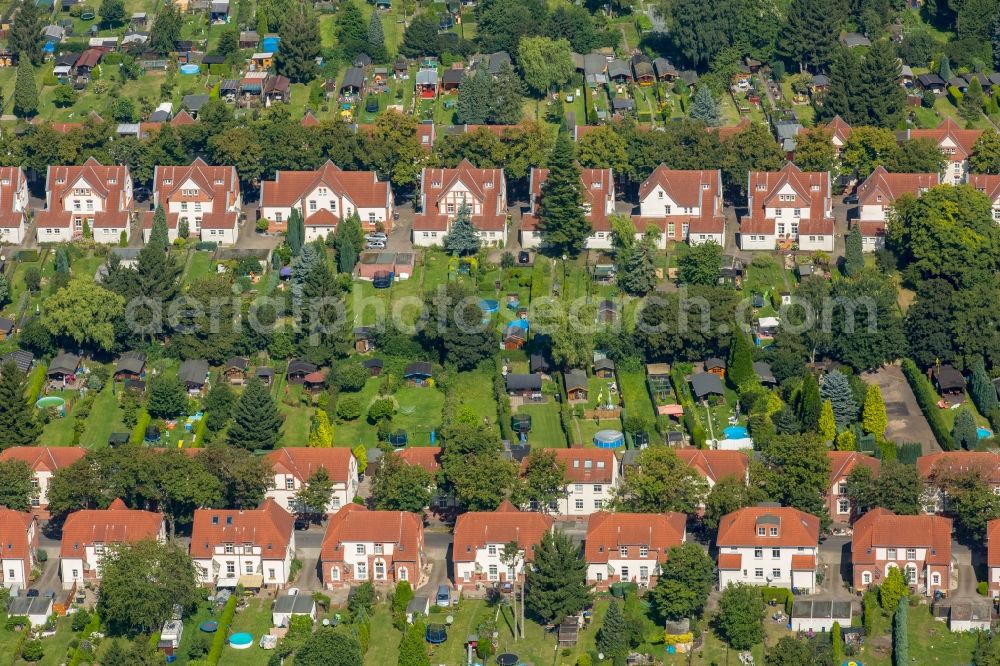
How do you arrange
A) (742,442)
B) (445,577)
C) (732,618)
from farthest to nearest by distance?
(742,442)
(445,577)
(732,618)

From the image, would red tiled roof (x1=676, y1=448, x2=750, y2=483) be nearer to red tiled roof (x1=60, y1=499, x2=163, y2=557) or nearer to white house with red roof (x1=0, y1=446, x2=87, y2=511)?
red tiled roof (x1=60, y1=499, x2=163, y2=557)

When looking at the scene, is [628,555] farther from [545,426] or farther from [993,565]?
[993,565]

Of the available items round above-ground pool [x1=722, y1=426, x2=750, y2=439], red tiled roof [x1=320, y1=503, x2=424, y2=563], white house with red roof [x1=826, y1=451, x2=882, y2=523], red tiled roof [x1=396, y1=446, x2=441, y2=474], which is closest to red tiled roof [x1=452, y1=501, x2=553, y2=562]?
red tiled roof [x1=320, y1=503, x2=424, y2=563]

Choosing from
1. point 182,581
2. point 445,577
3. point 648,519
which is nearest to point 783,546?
point 648,519

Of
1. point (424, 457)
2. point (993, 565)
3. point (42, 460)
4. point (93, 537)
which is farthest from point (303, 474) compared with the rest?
point (993, 565)

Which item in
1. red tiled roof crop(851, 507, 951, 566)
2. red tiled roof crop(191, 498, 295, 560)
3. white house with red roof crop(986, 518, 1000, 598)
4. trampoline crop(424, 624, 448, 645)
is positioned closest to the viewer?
trampoline crop(424, 624, 448, 645)

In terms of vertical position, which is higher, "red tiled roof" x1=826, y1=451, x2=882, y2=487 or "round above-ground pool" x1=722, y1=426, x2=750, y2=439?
"red tiled roof" x1=826, y1=451, x2=882, y2=487

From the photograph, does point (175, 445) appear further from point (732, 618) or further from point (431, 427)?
point (732, 618)
